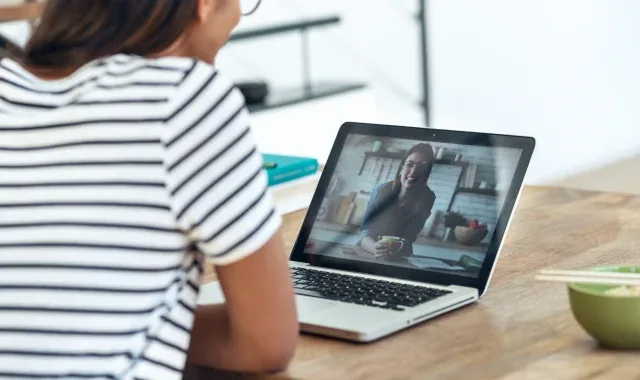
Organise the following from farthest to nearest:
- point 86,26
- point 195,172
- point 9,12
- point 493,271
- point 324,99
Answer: point 324,99
point 9,12
point 493,271
point 86,26
point 195,172

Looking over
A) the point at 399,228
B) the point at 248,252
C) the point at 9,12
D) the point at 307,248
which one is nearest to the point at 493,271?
the point at 399,228

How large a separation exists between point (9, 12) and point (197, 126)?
2.50 meters

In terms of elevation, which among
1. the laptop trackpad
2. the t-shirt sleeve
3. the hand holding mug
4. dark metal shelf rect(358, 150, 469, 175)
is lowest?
the laptop trackpad

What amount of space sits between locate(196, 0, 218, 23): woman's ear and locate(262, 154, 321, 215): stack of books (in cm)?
68

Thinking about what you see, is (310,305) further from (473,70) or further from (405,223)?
(473,70)

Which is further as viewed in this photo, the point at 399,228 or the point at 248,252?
the point at 399,228

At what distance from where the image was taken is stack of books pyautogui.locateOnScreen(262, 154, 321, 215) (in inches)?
75.0

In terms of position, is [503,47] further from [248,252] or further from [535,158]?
[248,252]

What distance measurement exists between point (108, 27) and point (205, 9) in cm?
11

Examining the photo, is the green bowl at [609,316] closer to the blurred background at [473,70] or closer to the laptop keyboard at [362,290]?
the laptop keyboard at [362,290]

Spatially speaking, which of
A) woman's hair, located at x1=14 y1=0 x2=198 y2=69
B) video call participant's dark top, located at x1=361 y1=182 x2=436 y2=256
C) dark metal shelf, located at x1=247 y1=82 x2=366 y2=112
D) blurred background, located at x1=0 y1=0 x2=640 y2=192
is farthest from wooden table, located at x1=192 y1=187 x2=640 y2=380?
blurred background, located at x1=0 y1=0 x2=640 y2=192

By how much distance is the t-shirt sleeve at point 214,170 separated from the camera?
106 cm

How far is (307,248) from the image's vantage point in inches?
61.4

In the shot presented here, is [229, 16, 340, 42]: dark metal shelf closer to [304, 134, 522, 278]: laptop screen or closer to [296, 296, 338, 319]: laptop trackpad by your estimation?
[304, 134, 522, 278]: laptop screen
